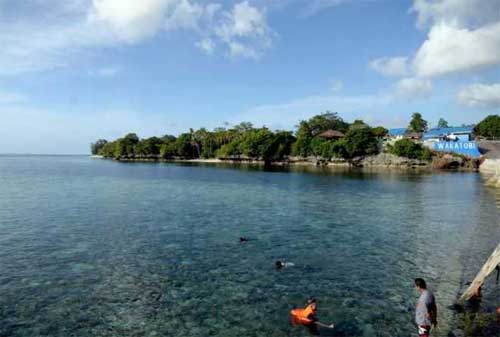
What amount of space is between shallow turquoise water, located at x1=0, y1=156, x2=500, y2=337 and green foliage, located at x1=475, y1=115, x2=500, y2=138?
507ft

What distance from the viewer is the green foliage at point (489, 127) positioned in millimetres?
170250

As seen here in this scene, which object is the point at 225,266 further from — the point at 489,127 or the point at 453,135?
the point at 489,127

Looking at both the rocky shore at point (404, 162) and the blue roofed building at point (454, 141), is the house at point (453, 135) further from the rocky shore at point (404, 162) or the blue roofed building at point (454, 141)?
the rocky shore at point (404, 162)

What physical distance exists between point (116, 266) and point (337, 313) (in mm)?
13766

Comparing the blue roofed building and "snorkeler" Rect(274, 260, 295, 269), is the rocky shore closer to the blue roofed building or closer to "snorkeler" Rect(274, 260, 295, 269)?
the blue roofed building

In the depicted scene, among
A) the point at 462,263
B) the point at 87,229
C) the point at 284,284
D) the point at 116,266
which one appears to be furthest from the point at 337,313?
the point at 87,229

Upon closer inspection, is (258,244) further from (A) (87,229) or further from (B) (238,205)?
(B) (238,205)

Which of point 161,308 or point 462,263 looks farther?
point 462,263

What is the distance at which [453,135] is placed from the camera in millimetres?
159250

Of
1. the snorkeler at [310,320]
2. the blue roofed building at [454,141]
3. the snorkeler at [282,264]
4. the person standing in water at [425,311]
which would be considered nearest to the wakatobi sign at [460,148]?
the blue roofed building at [454,141]

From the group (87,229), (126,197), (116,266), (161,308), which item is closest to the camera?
(161,308)

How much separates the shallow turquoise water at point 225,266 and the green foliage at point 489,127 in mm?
154508

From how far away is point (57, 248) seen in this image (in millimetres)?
26625

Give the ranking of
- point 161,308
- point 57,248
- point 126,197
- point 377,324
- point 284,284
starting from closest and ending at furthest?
point 377,324 → point 161,308 → point 284,284 → point 57,248 → point 126,197
